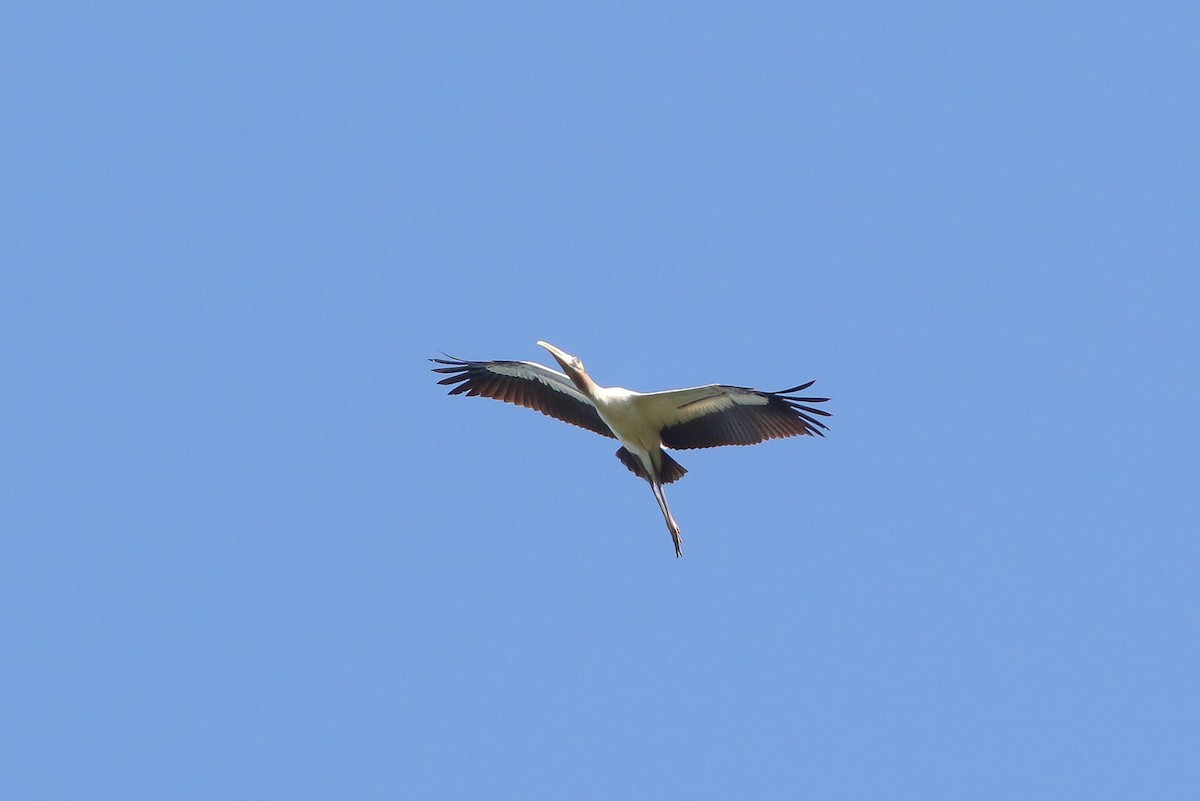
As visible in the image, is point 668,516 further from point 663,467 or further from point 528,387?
point 528,387

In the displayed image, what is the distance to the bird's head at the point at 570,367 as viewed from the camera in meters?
17.1

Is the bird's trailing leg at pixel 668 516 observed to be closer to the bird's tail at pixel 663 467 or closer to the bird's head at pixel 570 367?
the bird's tail at pixel 663 467

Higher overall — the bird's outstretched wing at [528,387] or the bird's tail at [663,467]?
the bird's outstretched wing at [528,387]

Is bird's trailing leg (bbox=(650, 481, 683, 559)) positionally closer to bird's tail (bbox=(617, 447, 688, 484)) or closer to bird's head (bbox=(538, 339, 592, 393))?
bird's tail (bbox=(617, 447, 688, 484))

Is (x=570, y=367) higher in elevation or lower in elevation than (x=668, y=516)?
higher

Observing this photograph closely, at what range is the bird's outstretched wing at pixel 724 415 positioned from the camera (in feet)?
54.2

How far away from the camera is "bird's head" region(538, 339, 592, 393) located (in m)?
17.1

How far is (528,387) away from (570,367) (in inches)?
55.3

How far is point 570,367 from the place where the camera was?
17.1 m

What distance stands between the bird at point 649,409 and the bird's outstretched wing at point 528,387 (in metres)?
0.01

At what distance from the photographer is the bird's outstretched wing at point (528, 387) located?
18.0m

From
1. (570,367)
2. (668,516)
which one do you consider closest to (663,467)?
(668,516)

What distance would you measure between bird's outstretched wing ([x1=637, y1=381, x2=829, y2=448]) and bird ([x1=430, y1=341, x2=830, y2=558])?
0.01 metres

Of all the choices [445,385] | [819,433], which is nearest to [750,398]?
[819,433]
